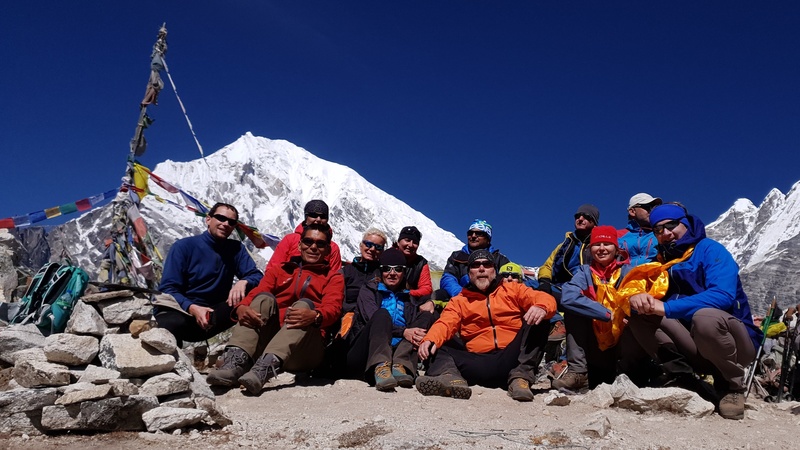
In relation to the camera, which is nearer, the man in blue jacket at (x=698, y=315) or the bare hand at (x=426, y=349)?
the man in blue jacket at (x=698, y=315)

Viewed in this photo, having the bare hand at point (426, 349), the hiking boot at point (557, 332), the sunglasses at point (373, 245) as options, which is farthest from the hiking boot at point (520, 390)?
the sunglasses at point (373, 245)

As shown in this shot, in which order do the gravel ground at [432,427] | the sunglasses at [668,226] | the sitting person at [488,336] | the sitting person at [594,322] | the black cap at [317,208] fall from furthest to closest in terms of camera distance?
the black cap at [317,208]
the sitting person at [488,336]
the sitting person at [594,322]
the sunglasses at [668,226]
the gravel ground at [432,427]

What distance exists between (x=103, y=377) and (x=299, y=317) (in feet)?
4.91

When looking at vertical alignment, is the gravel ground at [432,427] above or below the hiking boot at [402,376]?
below

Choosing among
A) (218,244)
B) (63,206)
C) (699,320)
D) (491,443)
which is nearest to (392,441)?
(491,443)

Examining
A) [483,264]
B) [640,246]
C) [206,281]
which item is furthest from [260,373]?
[640,246]

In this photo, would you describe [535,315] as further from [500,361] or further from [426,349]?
[426,349]

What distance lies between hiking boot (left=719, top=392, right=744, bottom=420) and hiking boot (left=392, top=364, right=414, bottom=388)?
2377mm

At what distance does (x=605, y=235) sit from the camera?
15.5 feet

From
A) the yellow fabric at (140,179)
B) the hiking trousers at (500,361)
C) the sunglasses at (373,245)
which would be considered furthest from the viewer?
the yellow fabric at (140,179)

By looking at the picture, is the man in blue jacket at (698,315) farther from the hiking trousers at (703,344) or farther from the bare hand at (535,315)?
the bare hand at (535,315)

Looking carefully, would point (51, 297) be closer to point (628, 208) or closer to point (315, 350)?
point (315, 350)

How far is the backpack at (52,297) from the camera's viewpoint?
14.3 ft

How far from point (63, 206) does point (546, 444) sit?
8483mm
